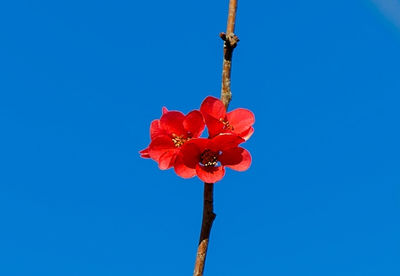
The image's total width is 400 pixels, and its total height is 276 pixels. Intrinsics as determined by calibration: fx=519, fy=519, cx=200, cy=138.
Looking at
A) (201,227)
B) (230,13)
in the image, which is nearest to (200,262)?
(201,227)

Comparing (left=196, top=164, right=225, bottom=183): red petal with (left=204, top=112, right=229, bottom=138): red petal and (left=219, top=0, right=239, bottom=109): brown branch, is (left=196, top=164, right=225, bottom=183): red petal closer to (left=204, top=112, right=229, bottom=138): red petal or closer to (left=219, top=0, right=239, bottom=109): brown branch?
(left=204, top=112, right=229, bottom=138): red petal

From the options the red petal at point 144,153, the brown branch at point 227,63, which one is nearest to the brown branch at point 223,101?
the brown branch at point 227,63

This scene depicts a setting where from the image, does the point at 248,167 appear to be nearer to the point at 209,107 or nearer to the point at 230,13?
the point at 209,107

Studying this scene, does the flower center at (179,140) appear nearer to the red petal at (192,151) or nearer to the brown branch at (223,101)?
the red petal at (192,151)

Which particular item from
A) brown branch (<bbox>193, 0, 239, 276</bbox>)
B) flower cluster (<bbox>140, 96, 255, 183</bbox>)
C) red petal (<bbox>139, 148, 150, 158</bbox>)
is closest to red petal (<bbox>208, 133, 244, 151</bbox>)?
flower cluster (<bbox>140, 96, 255, 183</bbox>)

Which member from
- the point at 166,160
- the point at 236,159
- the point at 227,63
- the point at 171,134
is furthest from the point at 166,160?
the point at 227,63
